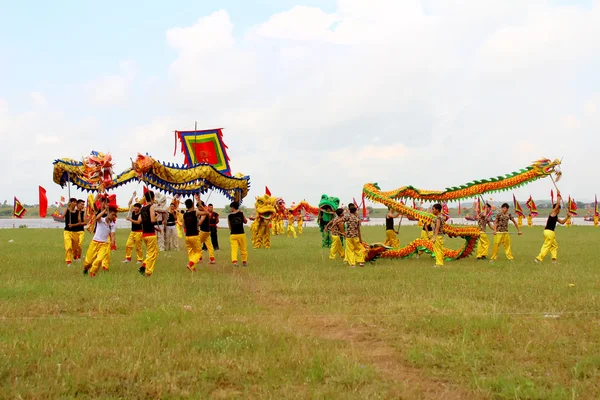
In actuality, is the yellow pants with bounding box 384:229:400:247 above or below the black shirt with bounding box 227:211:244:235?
below

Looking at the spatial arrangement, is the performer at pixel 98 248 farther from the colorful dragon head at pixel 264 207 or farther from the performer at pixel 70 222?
the colorful dragon head at pixel 264 207

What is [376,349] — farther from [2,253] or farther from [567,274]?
[2,253]

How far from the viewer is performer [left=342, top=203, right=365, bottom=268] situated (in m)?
13.8

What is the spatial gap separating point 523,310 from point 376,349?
10.0 feet

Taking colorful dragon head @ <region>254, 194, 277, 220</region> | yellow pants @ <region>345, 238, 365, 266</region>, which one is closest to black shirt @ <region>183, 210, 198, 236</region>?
yellow pants @ <region>345, 238, 365, 266</region>

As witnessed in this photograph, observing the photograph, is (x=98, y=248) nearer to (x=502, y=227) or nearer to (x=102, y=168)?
(x=102, y=168)

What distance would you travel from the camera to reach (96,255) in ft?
39.3

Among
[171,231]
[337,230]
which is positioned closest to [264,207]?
[171,231]

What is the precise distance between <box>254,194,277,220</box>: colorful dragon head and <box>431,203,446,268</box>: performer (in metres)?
8.11

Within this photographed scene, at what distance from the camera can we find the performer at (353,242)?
544 inches

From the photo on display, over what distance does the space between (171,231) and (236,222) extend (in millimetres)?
6729

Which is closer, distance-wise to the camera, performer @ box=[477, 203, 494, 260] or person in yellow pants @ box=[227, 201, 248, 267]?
person in yellow pants @ box=[227, 201, 248, 267]

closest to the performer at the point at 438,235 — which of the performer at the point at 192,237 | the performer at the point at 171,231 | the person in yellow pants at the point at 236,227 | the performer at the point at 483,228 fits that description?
the performer at the point at 483,228

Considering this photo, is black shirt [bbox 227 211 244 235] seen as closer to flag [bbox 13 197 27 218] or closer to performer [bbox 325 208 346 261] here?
performer [bbox 325 208 346 261]
